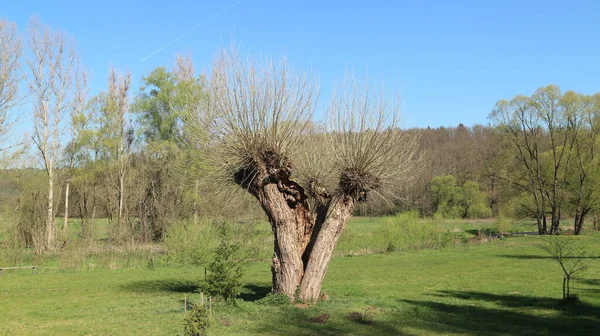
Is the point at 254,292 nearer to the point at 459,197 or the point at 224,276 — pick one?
the point at 224,276

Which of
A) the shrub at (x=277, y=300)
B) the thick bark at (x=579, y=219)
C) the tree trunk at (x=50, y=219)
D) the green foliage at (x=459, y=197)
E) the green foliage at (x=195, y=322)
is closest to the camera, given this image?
the green foliage at (x=195, y=322)

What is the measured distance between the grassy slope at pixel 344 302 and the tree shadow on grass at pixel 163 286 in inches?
1.6

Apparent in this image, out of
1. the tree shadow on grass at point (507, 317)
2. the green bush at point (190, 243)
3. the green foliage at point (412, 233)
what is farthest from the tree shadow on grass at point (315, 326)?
the green foliage at point (412, 233)

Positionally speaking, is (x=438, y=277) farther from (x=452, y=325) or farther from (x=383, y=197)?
(x=452, y=325)

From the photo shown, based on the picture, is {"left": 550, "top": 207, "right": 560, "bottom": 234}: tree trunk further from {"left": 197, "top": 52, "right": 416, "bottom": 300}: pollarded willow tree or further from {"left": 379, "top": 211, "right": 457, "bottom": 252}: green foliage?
{"left": 197, "top": 52, "right": 416, "bottom": 300}: pollarded willow tree

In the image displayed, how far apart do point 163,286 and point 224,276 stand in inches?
306

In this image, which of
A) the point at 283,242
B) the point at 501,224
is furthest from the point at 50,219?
the point at 501,224

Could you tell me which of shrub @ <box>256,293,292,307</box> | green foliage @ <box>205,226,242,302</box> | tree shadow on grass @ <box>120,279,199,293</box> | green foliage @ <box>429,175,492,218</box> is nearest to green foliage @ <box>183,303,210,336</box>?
green foliage @ <box>205,226,242,302</box>

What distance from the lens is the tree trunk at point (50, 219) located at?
119 ft

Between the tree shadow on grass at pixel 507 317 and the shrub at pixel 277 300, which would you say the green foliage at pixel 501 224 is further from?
the shrub at pixel 277 300

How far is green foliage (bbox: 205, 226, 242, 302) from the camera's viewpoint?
48.8ft

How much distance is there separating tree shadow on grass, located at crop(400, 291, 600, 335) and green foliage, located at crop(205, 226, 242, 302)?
5045mm

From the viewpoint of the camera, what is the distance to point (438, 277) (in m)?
24.7

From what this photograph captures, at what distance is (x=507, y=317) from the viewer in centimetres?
1416
